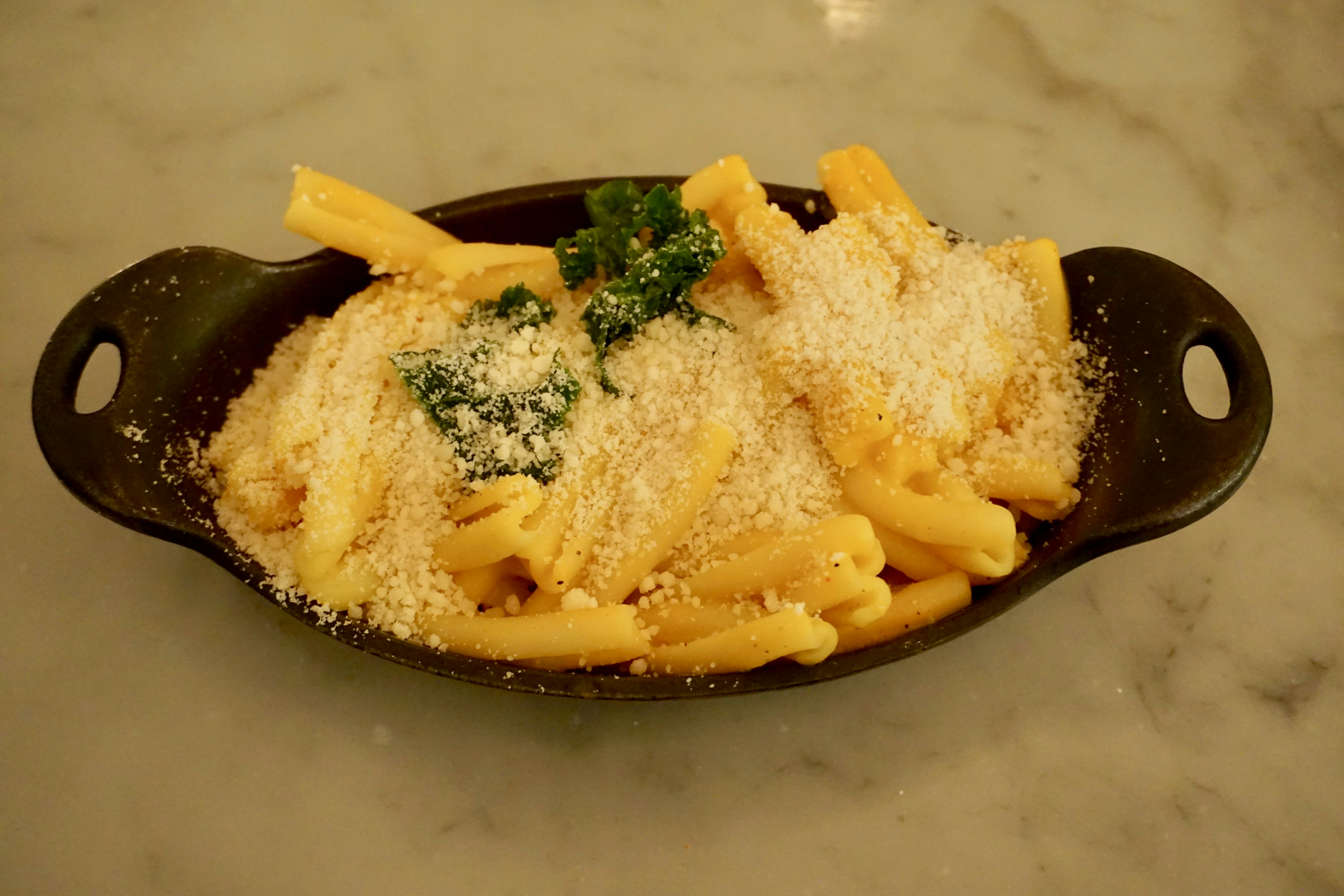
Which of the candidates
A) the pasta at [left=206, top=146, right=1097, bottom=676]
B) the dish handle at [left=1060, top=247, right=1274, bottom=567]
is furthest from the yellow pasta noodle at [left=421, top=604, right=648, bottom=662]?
the dish handle at [left=1060, top=247, right=1274, bottom=567]

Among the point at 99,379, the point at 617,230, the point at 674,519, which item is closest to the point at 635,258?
the point at 617,230

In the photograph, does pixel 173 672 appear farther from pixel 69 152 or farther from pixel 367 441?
pixel 69 152

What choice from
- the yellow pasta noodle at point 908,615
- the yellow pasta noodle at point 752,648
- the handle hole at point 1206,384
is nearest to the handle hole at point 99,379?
the yellow pasta noodle at point 752,648

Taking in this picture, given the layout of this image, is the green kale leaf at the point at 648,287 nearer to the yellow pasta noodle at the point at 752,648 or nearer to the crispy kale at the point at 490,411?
the crispy kale at the point at 490,411

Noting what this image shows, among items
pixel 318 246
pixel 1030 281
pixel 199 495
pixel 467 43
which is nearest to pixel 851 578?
pixel 1030 281

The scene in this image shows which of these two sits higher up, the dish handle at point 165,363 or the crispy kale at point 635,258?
the crispy kale at point 635,258

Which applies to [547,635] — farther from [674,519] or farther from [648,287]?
[648,287]
